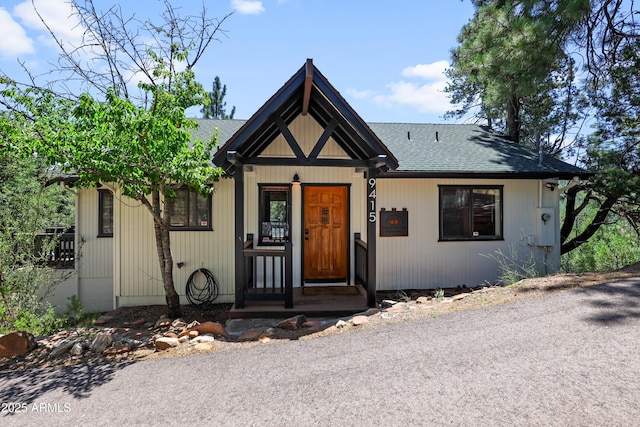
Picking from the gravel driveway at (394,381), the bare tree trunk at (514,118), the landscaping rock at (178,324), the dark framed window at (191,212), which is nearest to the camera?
the gravel driveway at (394,381)

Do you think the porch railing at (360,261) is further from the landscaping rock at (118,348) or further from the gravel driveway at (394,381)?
the landscaping rock at (118,348)

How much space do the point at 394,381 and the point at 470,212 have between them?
588 cm

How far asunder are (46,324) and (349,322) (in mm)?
5000

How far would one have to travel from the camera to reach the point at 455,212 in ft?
26.6

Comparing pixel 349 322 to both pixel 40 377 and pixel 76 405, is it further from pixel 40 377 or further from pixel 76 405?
pixel 40 377

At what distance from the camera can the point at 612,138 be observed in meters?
9.27

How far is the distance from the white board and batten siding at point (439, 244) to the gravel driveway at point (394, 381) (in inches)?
139

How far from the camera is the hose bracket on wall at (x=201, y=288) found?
753cm

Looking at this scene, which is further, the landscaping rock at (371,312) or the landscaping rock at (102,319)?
the landscaping rock at (102,319)

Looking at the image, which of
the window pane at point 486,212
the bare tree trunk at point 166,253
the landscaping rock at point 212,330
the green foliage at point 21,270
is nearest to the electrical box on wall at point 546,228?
the window pane at point 486,212

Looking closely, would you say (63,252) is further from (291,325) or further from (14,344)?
(291,325)

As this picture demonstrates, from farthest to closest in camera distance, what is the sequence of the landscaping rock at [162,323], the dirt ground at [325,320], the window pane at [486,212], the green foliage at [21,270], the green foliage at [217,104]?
the green foliage at [217,104] → the window pane at [486,212] → the landscaping rock at [162,323] → the green foliage at [21,270] → the dirt ground at [325,320]

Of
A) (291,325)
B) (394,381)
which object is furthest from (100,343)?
(394,381)

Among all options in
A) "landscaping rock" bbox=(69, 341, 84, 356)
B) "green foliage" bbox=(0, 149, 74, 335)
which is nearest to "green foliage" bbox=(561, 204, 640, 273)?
"landscaping rock" bbox=(69, 341, 84, 356)
